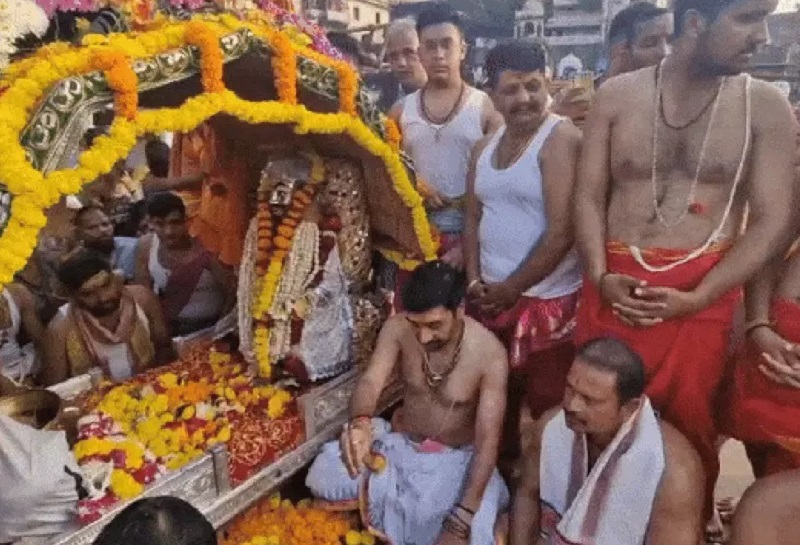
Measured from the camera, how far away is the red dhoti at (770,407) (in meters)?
2.69

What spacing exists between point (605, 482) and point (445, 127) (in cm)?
199

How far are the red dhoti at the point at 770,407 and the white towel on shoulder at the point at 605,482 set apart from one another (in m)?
0.50

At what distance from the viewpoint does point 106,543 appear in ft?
5.26

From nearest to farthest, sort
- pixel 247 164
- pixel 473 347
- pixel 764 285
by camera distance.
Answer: pixel 764 285 → pixel 473 347 → pixel 247 164

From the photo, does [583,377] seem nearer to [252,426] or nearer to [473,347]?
[473,347]

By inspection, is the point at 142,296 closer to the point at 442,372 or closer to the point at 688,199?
the point at 442,372

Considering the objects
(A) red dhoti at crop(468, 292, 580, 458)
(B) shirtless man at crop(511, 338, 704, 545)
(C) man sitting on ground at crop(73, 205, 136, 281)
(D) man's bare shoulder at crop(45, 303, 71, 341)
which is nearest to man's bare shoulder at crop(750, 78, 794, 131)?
(B) shirtless man at crop(511, 338, 704, 545)

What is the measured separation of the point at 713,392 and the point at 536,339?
0.73m

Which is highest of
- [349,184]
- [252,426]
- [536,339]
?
[349,184]

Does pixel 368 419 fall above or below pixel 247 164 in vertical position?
below

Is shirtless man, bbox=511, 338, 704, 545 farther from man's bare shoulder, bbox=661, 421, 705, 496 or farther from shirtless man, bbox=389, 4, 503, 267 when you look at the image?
shirtless man, bbox=389, 4, 503, 267

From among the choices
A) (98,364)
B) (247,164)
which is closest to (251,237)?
(247,164)

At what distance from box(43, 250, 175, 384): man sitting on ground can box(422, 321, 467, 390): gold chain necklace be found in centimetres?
144

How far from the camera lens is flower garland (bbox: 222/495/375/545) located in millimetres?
2986
